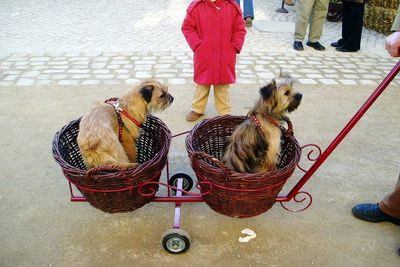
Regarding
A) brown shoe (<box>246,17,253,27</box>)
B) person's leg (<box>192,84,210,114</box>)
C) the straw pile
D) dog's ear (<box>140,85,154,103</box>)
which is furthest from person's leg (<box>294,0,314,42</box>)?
dog's ear (<box>140,85,154,103</box>)

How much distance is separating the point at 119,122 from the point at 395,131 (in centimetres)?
367

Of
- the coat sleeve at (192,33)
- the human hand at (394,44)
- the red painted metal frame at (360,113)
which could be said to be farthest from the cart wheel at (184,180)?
the human hand at (394,44)

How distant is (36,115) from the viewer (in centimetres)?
508

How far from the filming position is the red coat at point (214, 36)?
429 cm

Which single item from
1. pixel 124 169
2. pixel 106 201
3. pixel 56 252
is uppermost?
pixel 124 169

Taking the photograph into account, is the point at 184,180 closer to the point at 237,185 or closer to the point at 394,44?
the point at 237,185

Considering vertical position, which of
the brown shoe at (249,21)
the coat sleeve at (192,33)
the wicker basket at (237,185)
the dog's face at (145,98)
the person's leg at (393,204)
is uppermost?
the coat sleeve at (192,33)

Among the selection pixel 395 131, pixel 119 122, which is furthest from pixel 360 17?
pixel 119 122

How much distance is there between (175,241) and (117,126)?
3.65ft

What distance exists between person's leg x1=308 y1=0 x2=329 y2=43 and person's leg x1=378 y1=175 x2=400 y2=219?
5.48 metres

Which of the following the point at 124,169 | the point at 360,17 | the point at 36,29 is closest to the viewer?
the point at 124,169

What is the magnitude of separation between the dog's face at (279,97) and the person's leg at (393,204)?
3.76 ft

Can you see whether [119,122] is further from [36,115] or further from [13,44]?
[13,44]

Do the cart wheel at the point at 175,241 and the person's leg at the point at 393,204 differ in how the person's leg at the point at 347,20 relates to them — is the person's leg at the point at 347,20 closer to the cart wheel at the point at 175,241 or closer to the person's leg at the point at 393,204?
the person's leg at the point at 393,204
